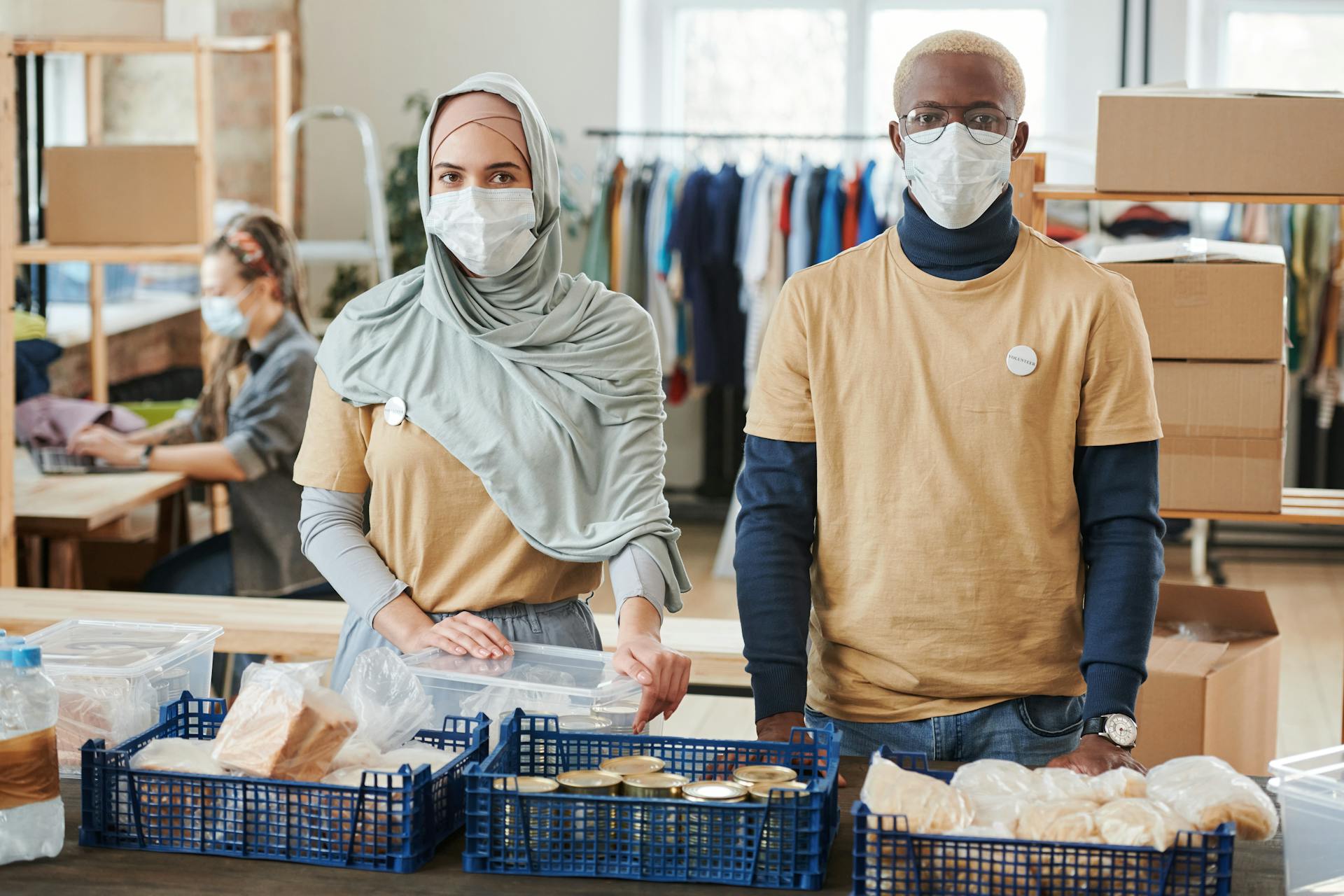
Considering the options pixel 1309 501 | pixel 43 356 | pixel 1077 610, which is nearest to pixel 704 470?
pixel 43 356

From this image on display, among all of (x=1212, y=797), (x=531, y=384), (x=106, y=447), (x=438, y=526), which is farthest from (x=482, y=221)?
(x=106, y=447)

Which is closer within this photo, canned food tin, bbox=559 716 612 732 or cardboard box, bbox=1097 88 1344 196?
canned food tin, bbox=559 716 612 732

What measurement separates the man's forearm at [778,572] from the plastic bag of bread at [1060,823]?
0.44 metres

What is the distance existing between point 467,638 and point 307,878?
457 mm

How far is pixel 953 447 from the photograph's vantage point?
1.57m

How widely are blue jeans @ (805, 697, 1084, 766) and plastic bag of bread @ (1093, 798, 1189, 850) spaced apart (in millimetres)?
423

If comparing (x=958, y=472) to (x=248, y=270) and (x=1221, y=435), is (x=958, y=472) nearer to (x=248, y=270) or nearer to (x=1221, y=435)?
(x=1221, y=435)

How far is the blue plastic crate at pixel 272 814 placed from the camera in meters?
1.23

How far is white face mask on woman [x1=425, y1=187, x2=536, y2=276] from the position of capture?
1.76 m

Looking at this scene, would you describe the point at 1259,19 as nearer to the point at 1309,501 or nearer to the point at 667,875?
the point at 1309,501

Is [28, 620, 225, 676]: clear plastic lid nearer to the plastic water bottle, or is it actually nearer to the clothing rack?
the plastic water bottle

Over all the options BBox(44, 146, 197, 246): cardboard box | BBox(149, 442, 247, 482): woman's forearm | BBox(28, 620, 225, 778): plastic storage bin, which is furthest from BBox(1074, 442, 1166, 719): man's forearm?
BBox(44, 146, 197, 246): cardboard box

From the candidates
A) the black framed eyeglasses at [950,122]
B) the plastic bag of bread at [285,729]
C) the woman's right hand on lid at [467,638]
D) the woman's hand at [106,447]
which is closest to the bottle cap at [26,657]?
the plastic bag of bread at [285,729]

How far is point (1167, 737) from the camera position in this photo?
261 centimetres
